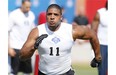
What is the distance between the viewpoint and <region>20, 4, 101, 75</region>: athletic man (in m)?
7.37

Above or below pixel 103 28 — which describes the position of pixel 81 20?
above

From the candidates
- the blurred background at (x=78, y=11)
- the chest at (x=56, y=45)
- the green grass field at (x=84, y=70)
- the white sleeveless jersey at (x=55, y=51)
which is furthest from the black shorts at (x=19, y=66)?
the chest at (x=56, y=45)

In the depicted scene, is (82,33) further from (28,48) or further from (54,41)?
(28,48)

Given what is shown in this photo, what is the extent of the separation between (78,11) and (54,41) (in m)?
8.52

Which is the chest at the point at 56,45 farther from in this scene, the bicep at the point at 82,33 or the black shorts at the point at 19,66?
the black shorts at the point at 19,66

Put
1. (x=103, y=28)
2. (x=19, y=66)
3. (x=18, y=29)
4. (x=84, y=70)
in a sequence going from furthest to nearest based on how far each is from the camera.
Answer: (x=84, y=70)
(x=19, y=66)
(x=18, y=29)
(x=103, y=28)

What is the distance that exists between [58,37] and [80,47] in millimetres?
7879

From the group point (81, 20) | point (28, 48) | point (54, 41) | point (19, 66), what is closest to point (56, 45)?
point (54, 41)

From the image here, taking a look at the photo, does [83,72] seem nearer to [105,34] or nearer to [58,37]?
Result: [105,34]

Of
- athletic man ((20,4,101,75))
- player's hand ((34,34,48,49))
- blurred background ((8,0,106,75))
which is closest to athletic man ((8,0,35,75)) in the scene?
blurred background ((8,0,106,75))

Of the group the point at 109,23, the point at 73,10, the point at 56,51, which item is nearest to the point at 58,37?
the point at 56,51

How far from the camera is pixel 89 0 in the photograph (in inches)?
639

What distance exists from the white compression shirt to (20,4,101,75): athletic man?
2833mm

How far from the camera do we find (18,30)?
1040 cm
